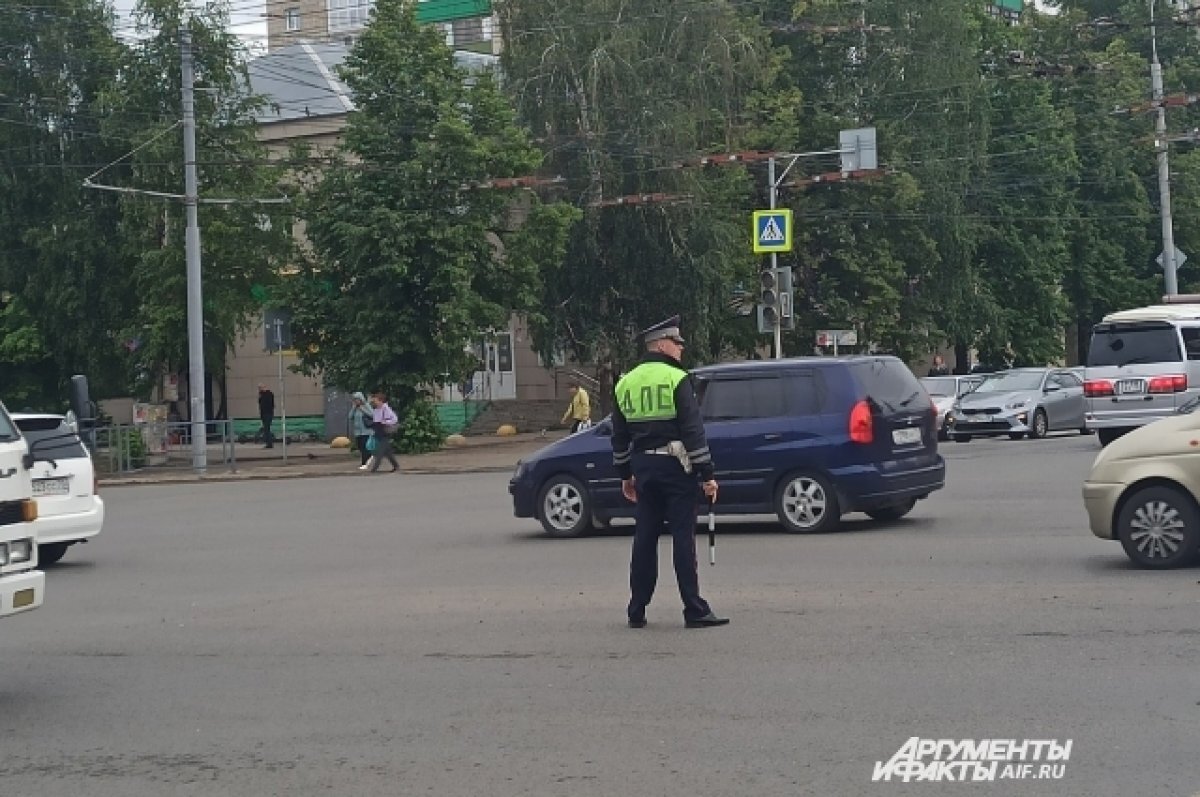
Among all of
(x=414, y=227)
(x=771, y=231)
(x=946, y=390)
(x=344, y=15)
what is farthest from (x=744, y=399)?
(x=344, y=15)

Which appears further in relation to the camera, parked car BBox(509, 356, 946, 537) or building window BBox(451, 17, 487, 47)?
building window BBox(451, 17, 487, 47)

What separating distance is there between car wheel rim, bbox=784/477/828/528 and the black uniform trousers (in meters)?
5.83

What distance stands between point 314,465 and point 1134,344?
18.1m

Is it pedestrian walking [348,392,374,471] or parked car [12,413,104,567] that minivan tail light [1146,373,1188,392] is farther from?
parked car [12,413,104,567]

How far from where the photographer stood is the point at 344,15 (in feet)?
303

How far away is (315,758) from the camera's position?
7891 mm

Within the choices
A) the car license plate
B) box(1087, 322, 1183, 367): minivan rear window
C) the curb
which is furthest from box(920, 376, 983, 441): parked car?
the car license plate

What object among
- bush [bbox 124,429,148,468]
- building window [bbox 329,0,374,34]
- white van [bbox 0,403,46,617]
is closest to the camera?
white van [bbox 0,403,46,617]

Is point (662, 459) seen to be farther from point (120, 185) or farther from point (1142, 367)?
point (120, 185)

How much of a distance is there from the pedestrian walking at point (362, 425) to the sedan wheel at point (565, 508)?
16198 millimetres

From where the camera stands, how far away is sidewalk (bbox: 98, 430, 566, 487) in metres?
33.9

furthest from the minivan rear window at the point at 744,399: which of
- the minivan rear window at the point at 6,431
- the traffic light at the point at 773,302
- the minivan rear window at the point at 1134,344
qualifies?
the traffic light at the point at 773,302

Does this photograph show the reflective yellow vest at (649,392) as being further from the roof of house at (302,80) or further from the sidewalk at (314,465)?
the roof of house at (302,80)

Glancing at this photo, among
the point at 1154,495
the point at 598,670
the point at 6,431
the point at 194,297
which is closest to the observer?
the point at 598,670
